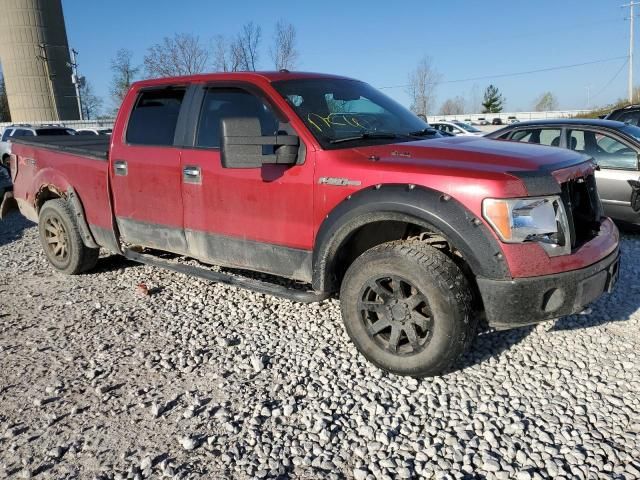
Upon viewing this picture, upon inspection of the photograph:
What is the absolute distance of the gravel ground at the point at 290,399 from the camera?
8.11 feet

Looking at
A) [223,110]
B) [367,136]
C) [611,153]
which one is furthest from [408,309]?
[611,153]

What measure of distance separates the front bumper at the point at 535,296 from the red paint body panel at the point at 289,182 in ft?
0.20

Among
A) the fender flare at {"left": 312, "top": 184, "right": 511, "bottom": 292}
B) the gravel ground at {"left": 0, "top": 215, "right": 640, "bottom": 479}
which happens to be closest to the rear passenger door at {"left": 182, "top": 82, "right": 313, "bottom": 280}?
the fender flare at {"left": 312, "top": 184, "right": 511, "bottom": 292}

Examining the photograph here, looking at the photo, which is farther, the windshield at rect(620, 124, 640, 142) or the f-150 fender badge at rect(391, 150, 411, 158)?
the windshield at rect(620, 124, 640, 142)

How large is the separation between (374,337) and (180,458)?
54.2 inches

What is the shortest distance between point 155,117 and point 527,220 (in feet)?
10.8

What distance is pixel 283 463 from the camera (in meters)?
2.47

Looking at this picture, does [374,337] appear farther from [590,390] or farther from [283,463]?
[590,390]

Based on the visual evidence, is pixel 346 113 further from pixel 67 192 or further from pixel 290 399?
pixel 67 192

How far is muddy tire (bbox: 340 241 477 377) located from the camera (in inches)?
116

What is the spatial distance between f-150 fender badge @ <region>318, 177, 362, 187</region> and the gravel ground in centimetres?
121

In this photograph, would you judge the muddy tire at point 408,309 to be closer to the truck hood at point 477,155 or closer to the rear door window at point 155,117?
the truck hood at point 477,155

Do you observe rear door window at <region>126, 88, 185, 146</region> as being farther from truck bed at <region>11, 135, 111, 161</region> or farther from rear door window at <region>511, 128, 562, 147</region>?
rear door window at <region>511, 128, 562, 147</region>

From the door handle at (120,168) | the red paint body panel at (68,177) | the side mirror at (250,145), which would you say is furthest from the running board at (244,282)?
the side mirror at (250,145)
